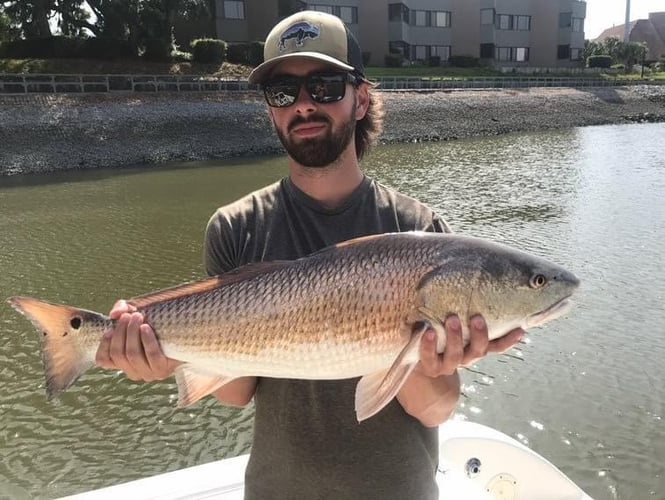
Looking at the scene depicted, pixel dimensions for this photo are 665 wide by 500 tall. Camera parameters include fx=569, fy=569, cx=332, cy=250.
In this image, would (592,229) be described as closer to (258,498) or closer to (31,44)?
(258,498)

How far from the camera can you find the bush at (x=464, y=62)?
68.3 m

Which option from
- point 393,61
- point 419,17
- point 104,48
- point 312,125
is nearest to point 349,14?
point 393,61

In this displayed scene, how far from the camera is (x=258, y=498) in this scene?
275cm

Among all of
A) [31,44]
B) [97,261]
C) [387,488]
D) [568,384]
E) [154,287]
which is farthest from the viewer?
[31,44]

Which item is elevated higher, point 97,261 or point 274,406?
point 274,406

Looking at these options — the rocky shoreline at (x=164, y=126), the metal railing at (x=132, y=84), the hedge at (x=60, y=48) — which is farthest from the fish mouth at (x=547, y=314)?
the hedge at (x=60, y=48)

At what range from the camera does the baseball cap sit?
9.41 feet

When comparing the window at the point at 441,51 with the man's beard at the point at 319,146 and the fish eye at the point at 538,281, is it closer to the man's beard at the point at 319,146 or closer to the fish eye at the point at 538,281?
the man's beard at the point at 319,146

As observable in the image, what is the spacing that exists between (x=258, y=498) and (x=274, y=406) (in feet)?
1.46

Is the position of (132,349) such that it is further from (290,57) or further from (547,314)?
(547,314)

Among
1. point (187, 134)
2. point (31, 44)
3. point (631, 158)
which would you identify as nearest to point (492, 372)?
point (631, 158)

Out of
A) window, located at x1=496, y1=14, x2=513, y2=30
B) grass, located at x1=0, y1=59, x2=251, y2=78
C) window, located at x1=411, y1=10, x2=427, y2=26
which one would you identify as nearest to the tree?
grass, located at x1=0, y1=59, x2=251, y2=78

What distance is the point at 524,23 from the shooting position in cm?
7506

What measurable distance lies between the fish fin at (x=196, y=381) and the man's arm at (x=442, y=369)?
90 centimetres
